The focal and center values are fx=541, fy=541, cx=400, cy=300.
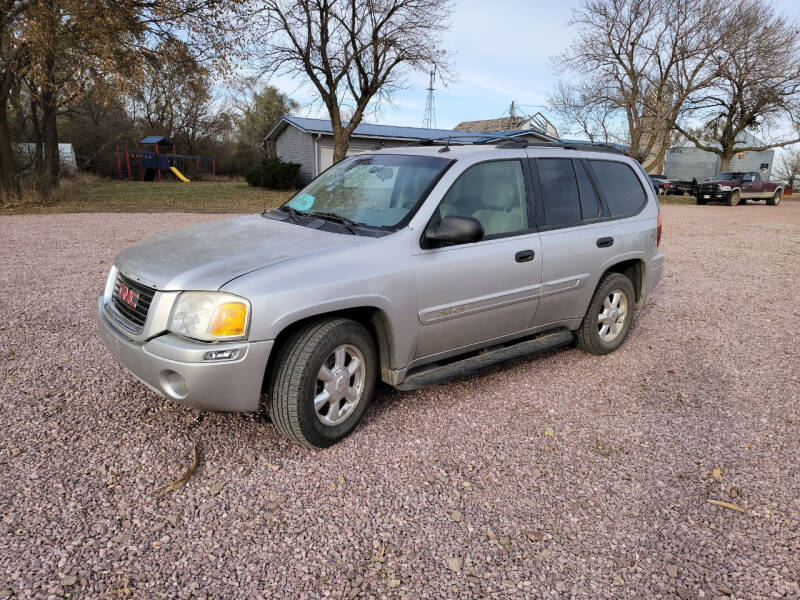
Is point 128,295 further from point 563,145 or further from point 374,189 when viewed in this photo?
point 563,145

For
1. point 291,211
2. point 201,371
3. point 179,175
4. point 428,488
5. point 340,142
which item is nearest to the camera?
point 201,371

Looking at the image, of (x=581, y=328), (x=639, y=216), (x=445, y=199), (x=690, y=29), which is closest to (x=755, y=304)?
(x=639, y=216)

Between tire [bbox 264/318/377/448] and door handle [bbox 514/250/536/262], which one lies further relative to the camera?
door handle [bbox 514/250/536/262]

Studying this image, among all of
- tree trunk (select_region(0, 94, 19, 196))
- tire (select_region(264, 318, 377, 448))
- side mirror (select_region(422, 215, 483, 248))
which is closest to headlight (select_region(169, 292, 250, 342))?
tire (select_region(264, 318, 377, 448))

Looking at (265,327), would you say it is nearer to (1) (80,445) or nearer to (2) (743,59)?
(1) (80,445)

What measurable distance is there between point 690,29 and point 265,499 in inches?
1372

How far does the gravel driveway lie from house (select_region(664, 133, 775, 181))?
52.3 m

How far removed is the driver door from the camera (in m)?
3.41

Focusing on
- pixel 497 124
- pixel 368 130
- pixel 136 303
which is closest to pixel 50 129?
pixel 368 130

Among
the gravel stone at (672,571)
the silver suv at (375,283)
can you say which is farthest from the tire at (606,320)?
the gravel stone at (672,571)

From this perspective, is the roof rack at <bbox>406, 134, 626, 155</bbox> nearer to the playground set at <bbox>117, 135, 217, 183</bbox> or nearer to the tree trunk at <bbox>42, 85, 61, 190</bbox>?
the tree trunk at <bbox>42, 85, 61, 190</bbox>

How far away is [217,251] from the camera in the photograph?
123 inches

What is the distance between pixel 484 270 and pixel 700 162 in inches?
2167

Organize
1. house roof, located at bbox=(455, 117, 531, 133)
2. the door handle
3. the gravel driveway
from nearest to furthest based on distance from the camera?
the gravel driveway
the door handle
house roof, located at bbox=(455, 117, 531, 133)
